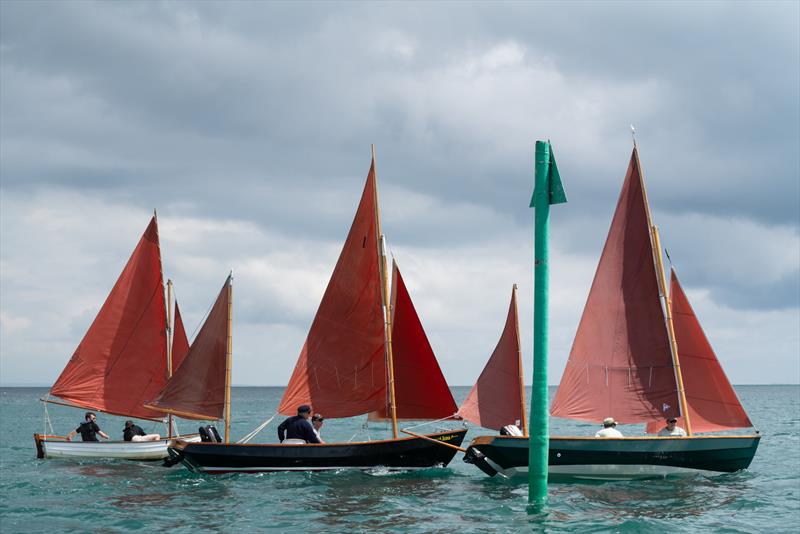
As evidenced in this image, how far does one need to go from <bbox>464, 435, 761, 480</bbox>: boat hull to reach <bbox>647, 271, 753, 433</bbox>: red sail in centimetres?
142

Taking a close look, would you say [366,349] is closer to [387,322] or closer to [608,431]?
[387,322]

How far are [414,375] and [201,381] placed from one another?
848cm

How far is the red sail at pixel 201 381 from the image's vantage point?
31766 millimetres

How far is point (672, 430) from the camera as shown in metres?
28.3

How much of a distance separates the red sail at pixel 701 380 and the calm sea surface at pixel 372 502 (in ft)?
6.78

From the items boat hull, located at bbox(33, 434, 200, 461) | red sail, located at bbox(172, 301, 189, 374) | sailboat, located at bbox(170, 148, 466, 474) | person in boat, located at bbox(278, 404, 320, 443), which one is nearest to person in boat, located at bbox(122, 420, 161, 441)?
boat hull, located at bbox(33, 434, 200, 461)

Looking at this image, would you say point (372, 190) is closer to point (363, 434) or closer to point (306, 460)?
point (306, 460)

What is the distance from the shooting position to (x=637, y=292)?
29.5m

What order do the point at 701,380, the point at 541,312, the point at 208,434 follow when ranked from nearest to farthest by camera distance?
the point at 541,312 → the point at 701,380 → the point at 208,434

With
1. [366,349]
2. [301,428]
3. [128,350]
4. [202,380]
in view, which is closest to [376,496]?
[301,428]

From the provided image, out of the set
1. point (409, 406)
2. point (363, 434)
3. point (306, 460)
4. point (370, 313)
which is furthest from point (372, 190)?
point (363, 434)

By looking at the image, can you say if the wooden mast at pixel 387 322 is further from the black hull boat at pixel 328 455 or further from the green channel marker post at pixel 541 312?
the green channel marker post at pixel 541 312

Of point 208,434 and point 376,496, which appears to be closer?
point 376,496

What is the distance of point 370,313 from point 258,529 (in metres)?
12.5
